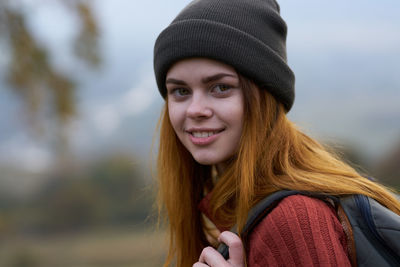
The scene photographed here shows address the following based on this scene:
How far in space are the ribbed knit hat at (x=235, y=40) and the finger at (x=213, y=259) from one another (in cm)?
74

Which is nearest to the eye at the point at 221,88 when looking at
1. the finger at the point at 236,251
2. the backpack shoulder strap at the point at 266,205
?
the backpack shoulder strap at the point at 266,205

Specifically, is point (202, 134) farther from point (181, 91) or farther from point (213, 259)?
point (213, 259)

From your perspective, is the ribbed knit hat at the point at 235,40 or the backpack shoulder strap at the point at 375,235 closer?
the backpack shoulder strap at the point at 375,235

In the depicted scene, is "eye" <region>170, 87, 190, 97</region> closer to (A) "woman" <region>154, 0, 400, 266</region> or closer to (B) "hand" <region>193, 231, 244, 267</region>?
(A) "woman" <region>154, 0, 400, 266</region>

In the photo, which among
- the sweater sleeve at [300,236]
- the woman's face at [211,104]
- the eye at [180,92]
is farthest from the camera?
the eye at [180,92]

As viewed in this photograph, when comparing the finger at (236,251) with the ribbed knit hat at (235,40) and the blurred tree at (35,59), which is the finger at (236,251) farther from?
the blurred tree at (35,59)

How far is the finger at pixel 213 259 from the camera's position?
70.3 inches

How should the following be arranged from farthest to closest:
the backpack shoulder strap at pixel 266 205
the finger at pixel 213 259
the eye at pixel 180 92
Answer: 1. the eye at pixel 180 92
2. the finger at pixel 213 259
3. the backpack shoulder strap at pixel 266 205

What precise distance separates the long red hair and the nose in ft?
0.53

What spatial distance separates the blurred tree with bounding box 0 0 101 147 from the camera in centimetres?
653

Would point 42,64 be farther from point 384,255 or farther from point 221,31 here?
point 384,255

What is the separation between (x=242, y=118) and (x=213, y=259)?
0.59 meters

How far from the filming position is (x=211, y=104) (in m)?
1.97

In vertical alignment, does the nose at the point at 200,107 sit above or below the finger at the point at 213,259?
above
